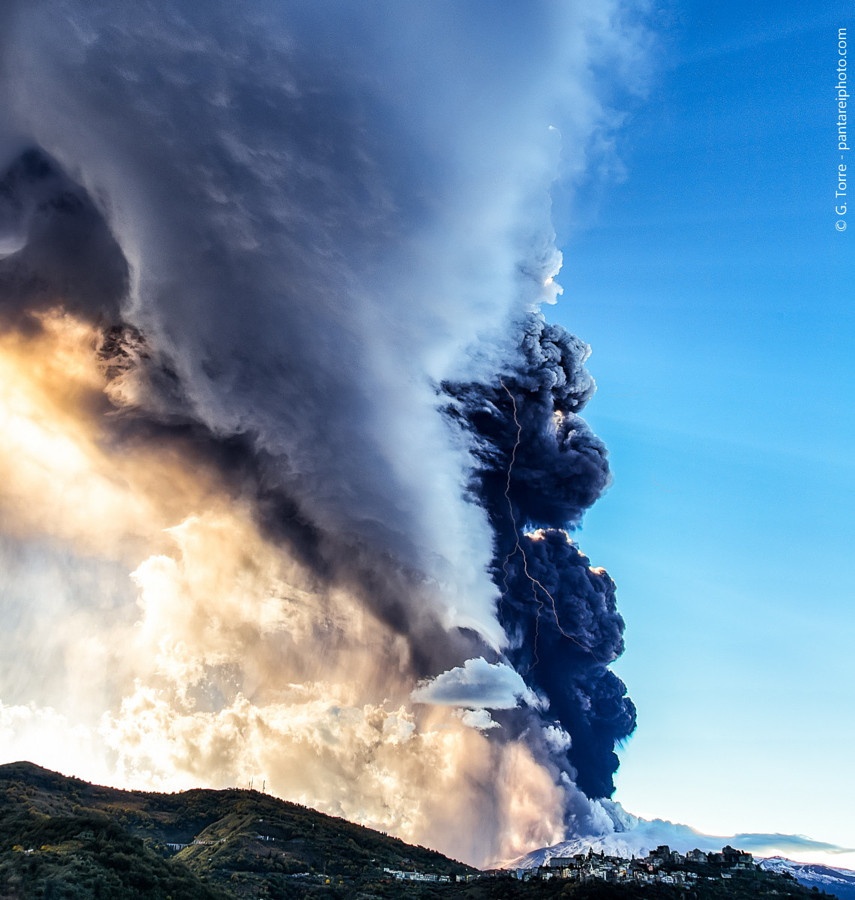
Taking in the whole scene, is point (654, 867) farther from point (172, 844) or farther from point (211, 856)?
point (172, 844)

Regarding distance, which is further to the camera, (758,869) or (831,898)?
(758,869)

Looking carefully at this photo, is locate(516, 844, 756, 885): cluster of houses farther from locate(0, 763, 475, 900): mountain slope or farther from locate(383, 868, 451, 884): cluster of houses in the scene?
locate(0, 763, 475, 900): mountain slope

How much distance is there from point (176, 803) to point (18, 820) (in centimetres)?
6478

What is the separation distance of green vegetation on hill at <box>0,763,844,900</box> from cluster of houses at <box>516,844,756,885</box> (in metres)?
5.77

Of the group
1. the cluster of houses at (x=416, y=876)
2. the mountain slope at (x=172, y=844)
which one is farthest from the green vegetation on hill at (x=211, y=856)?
the cluster of houses at (x=416, y=876)

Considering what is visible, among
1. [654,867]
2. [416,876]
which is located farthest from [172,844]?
[654,867]

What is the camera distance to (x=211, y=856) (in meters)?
122

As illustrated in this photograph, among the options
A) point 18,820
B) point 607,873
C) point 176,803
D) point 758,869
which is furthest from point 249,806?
point 758,869

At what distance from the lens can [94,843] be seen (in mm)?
89125

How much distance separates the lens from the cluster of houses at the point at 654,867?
425ft

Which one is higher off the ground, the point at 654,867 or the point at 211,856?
the point at 654,867

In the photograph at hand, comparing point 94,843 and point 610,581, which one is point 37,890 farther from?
point 610,581

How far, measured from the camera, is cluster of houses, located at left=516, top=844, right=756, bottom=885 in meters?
130

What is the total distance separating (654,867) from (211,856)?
83818 mm
